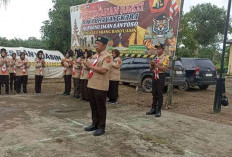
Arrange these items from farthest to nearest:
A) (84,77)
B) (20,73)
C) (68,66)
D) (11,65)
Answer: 1. (11,65)
2. (20,73)
3. (68,66)
4. (84,77)

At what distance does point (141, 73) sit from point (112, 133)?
652 cm

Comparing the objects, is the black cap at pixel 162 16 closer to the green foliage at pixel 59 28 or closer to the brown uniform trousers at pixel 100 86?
the brown uniform trousers at pixel 100 86

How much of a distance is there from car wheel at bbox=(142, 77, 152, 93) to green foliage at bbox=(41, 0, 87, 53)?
8.32m

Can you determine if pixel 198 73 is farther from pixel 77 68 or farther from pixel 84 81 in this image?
pixel 84 81

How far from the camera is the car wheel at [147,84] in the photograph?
34.8 ft

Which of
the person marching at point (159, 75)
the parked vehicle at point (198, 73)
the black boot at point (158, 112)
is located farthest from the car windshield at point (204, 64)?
the black boot at point (158, 112)

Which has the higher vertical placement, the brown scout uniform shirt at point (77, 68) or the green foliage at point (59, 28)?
the green foliage at point (59, 28)

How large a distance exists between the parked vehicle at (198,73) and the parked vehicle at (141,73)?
118 cm

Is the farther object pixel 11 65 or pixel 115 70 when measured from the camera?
pixel 11 65

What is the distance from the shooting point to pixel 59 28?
16844 mm

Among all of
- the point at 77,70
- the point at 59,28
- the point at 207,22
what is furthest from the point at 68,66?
the point at 207,22

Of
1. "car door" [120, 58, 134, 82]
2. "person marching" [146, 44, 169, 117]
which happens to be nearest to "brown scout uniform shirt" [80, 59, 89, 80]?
"person marching" [146, 44, 169, 117]

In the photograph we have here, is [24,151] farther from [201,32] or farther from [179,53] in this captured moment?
[201,32]

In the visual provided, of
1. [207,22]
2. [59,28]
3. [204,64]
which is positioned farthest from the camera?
[207,22]
